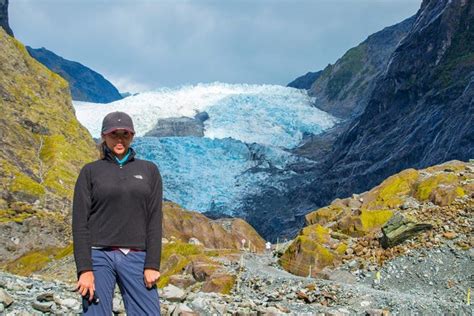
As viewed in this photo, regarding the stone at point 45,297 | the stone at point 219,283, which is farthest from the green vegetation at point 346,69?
the stone at point 45,297

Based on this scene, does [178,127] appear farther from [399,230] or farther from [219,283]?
[219,283]

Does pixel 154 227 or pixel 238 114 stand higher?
pixel 238 114

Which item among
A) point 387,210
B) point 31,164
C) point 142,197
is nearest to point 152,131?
point 31,164

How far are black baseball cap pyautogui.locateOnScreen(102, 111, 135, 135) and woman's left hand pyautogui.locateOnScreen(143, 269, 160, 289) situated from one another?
121 cm

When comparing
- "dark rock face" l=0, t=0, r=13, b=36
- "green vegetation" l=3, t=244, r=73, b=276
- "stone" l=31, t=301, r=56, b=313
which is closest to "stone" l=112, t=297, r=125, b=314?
"stone" l=31, t=301, r=56, b=313

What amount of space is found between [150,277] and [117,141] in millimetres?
1189

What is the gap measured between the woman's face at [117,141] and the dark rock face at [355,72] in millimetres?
137626

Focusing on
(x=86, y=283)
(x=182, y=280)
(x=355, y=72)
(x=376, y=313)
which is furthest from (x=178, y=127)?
(x=86, y=283)

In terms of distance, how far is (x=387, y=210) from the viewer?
19.4 meters

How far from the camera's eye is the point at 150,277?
4.38 m

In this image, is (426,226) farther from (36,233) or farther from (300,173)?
(300,173)

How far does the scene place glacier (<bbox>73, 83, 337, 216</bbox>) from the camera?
86.4 m

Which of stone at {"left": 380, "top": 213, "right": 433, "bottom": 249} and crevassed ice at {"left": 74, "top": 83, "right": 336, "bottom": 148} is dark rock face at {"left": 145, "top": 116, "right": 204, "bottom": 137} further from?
stone at {"left": 380, "top": 213, "right": 433, "bottom": 249}

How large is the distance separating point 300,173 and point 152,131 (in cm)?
3221
